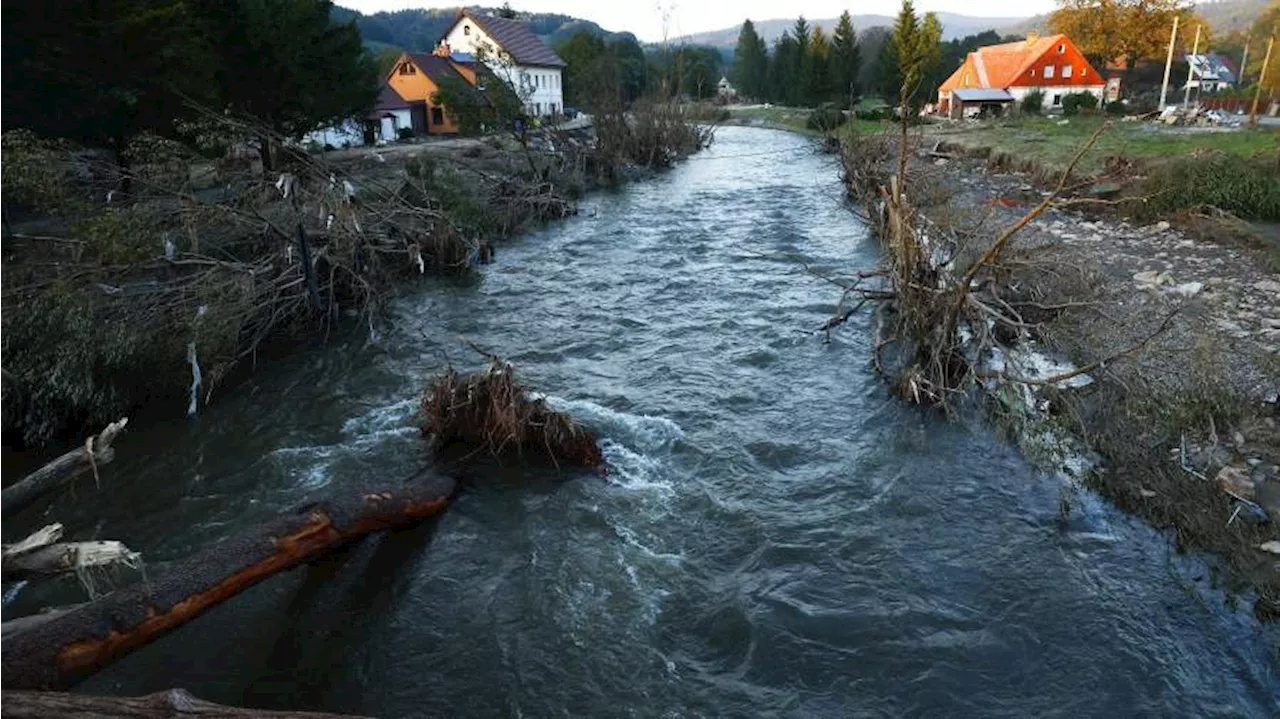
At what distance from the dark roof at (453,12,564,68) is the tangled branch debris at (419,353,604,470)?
184 feet

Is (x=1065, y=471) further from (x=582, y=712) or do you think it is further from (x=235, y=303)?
(x=235, y=303)

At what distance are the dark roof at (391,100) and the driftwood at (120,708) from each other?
→ 4610 centimetres

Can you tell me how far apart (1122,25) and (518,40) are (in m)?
49.1

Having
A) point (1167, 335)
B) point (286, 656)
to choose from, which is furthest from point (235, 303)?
point (1167, 335)

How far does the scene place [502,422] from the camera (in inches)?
381

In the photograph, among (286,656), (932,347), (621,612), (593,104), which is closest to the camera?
(286,656)

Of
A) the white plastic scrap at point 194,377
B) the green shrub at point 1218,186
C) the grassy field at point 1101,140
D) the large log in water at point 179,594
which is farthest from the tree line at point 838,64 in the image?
the large log in water at point 179,594

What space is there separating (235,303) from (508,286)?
690cm

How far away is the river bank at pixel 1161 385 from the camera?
26.2 ft

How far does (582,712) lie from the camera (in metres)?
6.17

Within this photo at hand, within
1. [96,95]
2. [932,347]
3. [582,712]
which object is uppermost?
[96,95]

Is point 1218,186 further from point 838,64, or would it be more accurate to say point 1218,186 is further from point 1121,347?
point 838,64

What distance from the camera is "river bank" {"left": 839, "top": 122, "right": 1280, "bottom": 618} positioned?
8000 millimetres

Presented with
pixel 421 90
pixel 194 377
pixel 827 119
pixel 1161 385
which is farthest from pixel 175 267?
pixel 421 90
